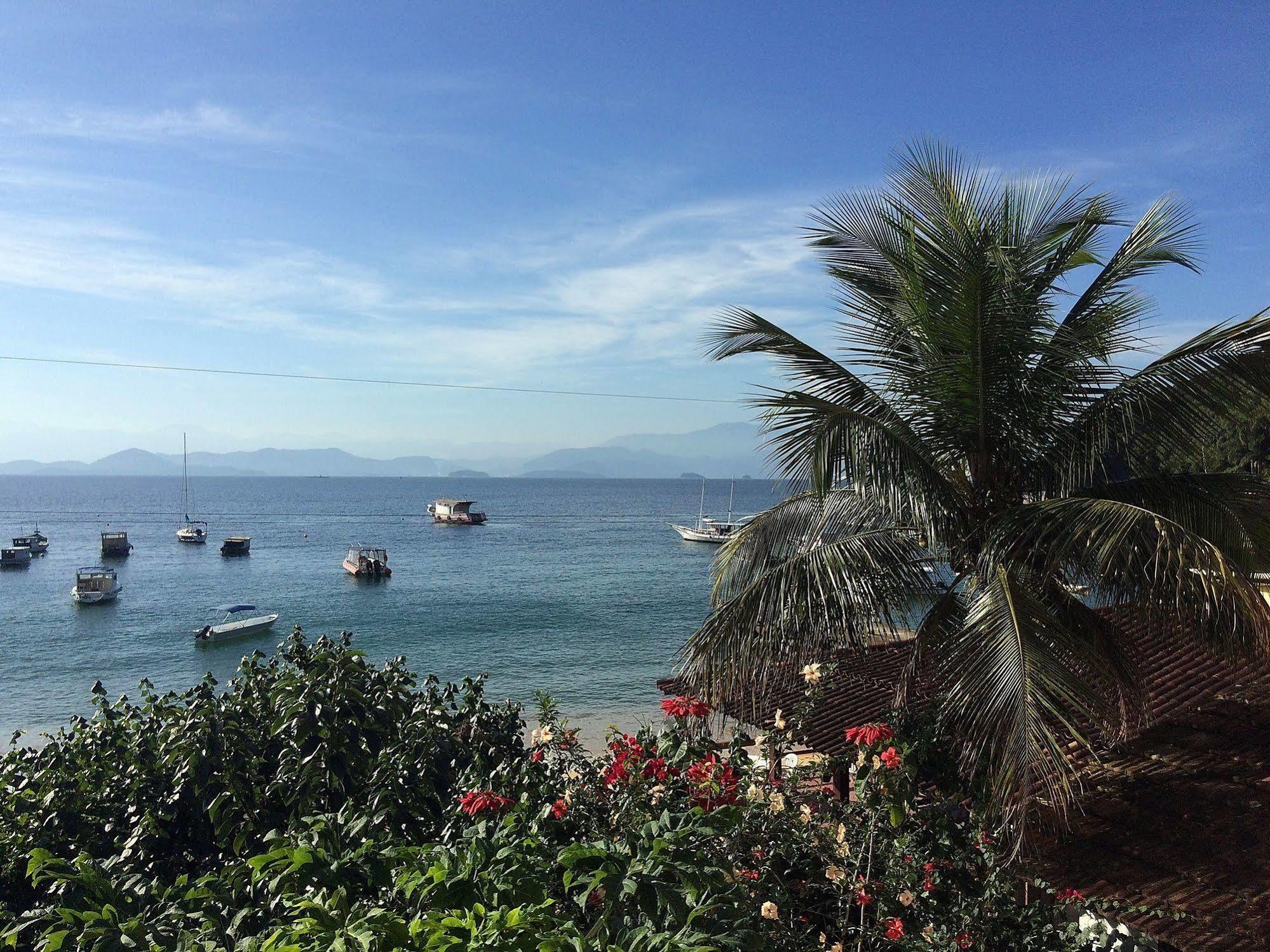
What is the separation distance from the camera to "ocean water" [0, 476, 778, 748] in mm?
32000

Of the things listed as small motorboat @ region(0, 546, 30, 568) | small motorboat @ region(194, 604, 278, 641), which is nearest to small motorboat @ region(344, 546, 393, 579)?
small motorboat @ region(194, 604, 278, 641)

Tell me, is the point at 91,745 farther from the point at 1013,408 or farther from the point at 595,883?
the point at 1013,408

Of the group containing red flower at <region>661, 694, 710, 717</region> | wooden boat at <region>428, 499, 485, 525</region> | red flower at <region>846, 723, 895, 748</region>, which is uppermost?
red flower at <region>661, 694, 710, 717</region>

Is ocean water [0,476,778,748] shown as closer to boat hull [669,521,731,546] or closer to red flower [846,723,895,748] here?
boat hull [669,521,731,546]

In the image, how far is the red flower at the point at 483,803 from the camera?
A: 3.58 metres

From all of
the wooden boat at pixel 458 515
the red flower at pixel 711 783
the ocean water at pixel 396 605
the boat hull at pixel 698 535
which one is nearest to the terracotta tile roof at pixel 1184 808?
the red flower at pixel 711 783

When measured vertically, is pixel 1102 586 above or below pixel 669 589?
above

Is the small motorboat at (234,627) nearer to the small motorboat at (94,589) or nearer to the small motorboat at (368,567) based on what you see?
the small motorboat at (94,589)

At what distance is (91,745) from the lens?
5.02 m

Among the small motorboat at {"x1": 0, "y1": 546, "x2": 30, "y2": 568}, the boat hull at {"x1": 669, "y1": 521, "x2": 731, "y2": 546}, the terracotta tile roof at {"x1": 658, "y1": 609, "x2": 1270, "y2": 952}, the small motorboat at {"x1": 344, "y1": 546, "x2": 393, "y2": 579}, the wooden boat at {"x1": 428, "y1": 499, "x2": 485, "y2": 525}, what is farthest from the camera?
the wooden boat at {"x1": 428, "y1": 499, "x2": 485, "y2": 525}

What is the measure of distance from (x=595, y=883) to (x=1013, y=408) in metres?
4.32

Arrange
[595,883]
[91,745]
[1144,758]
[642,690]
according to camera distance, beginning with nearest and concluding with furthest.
A: 1. [595,883]
2. [91,745]
3. [1144,758]
4. [642,690]

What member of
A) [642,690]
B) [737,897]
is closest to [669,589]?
[642,690]

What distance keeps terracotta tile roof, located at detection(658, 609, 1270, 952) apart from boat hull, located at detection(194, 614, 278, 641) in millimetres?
33784
